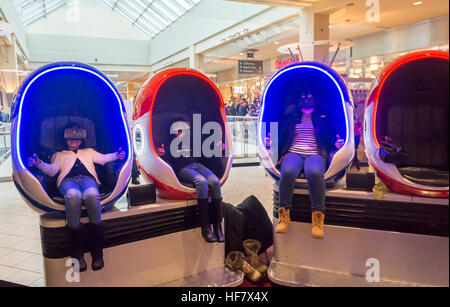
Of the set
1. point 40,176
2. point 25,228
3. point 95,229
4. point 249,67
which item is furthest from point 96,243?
point 249,67

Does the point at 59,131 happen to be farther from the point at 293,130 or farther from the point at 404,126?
the point at 404,126

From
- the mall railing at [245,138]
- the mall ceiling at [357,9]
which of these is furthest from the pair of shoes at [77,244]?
the mall railing at [245,138]

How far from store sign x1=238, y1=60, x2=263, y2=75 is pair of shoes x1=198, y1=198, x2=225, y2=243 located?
9.54 m

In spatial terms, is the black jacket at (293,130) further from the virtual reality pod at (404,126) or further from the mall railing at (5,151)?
the mall railing at (5,151)

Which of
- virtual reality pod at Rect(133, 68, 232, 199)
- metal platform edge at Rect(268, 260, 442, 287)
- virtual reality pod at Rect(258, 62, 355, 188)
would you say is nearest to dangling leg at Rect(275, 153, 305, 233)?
virtual reality pod at Rect(258, 62, 355, 188)

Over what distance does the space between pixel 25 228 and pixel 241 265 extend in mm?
2875

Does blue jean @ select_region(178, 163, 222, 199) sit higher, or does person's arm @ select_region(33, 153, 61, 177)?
person's arm @ select_region(33, 153, 61, 177)

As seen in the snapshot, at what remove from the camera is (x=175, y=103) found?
9.66 ft

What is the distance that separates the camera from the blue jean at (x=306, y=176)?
92.9 inches

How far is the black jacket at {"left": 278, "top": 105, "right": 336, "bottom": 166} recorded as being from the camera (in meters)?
2.87

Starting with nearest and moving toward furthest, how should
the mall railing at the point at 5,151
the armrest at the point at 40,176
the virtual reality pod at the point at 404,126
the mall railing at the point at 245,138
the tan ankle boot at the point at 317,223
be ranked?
the virtual reality pod at the point at 404,126 < the armrest at the point at 40,176 < the tan ankle boot at the point at 317,223 < the mall railing at the point at 5,151 < the mall railing at the point at 245,138

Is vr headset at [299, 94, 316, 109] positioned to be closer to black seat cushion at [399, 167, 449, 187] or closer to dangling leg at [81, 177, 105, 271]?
black seat cushion at [399, 167, 449, 187]

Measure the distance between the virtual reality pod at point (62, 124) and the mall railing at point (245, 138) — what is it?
6667mm
